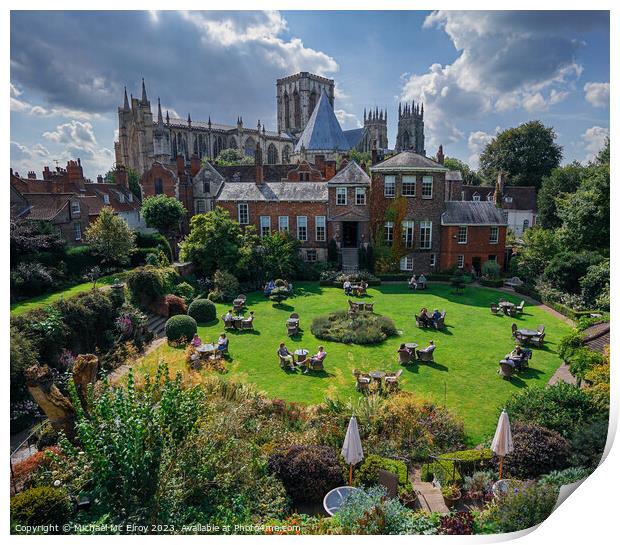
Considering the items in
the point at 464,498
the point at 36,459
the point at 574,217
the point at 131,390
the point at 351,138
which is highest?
the point at 351,138

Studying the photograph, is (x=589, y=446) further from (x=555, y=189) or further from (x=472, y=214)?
(x=555, y=189)

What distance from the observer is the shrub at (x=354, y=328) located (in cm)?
1920

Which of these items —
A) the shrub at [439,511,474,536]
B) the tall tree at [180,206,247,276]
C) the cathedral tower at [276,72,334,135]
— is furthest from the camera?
the cathedral tower at [276,72,334,135]

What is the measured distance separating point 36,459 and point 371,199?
88.1ft

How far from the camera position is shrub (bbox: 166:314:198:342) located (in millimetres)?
18859

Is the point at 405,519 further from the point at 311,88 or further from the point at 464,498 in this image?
the point at 311,88

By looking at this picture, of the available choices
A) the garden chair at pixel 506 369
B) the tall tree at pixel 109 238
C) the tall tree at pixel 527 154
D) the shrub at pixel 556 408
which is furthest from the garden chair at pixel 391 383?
the tall tree at pixel 527 154

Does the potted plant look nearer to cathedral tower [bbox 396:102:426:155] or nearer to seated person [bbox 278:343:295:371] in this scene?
seated person [bbox 278:343:295:371]

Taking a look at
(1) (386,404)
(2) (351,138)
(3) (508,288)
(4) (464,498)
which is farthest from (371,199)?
(2) (351,138)

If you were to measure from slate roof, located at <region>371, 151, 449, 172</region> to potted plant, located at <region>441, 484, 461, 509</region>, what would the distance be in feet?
82.6

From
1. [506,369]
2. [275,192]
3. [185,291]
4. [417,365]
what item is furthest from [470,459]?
[275,192]

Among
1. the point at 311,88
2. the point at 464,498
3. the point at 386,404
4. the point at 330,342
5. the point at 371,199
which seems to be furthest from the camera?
the point at 311,88

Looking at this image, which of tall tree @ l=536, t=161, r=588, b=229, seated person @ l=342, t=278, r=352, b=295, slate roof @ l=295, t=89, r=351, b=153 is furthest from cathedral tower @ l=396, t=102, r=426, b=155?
seated person @ l=342, t=278, r=352, b=295
